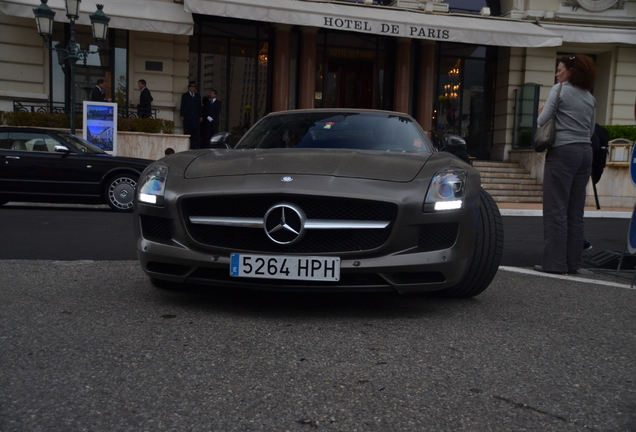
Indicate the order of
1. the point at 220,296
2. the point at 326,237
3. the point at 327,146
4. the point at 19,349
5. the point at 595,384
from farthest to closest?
the point at 327,146, the point at 220,296, the point at 326,237, the point at 19,349, the point at 595,384

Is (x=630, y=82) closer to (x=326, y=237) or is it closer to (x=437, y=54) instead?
(x=437, y=54)

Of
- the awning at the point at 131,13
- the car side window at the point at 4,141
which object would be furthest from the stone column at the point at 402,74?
the car side window at the point at 4,141

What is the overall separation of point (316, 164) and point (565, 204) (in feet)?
9.13

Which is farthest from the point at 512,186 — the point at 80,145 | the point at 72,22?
the point at 72,22

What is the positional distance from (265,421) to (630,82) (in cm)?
2184

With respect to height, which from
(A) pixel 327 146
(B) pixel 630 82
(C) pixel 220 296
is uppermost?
(B) pixel 630 82

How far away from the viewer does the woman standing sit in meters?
5.74

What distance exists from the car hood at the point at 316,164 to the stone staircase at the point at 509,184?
510 inches

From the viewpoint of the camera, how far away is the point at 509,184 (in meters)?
17.6

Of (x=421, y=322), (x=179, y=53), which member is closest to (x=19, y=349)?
(x=421, y=322)

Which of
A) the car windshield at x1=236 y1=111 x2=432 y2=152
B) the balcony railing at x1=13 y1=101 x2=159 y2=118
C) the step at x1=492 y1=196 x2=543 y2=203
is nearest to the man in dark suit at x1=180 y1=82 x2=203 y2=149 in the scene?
the balcony railing at x1=13 y1=101 x2=159 y2=118

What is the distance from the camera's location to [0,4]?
15.2 m

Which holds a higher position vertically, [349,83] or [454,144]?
[349,83]

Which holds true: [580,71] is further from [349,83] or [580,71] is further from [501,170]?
[349,83]
